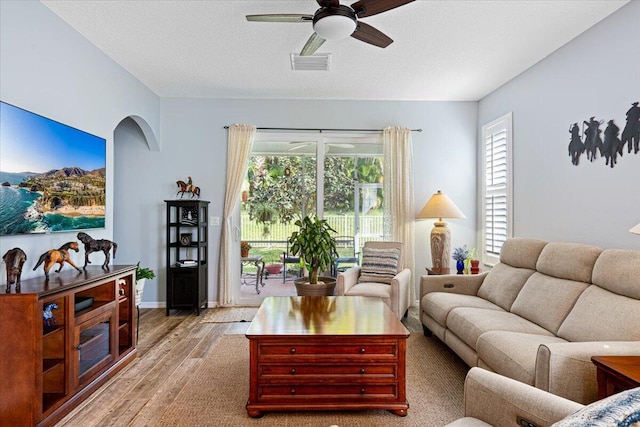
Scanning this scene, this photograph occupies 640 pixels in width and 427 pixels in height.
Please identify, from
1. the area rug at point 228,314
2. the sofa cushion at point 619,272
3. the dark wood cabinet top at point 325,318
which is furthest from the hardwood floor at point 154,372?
the sofa cushion at point 619,272

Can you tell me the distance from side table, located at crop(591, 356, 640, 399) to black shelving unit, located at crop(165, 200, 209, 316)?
162 inches

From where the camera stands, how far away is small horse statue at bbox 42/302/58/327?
7.61 ft

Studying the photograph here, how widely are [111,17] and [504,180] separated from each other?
431cm

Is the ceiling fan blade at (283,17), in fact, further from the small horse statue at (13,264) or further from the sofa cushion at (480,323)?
the sofa cushion at (480,323)

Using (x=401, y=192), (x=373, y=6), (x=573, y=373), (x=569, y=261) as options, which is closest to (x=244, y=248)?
(x=401, y=192)

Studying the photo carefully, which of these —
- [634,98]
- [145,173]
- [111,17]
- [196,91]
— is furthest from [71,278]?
[634,98]

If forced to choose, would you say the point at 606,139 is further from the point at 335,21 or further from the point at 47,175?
the point at 47,175

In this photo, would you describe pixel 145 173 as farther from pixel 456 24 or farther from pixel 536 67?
pixel 536 67

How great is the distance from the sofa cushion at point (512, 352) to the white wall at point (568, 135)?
1118mm

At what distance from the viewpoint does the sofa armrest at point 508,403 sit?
1351 mm

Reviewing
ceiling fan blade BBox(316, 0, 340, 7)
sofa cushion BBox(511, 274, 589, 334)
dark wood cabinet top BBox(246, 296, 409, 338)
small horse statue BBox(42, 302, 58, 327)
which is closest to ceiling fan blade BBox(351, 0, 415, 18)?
ceiling fan blade BBox(316, 0, 340, 7)

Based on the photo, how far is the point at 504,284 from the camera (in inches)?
134

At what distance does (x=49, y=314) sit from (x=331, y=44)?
10.0 feet

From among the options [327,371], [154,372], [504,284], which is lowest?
[154,372]
